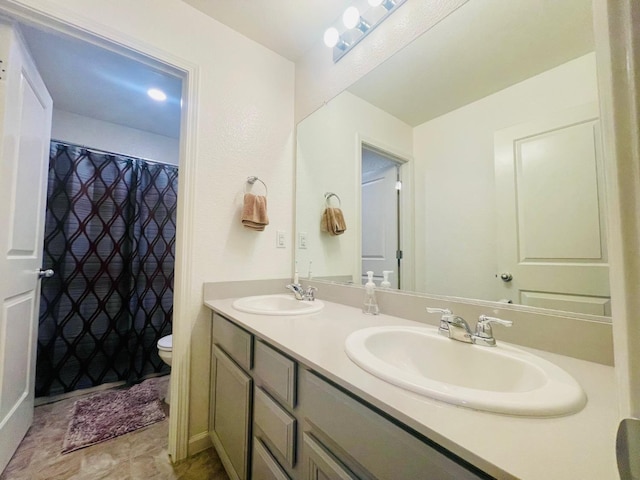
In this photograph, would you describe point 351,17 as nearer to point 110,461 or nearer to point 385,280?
point 385,280

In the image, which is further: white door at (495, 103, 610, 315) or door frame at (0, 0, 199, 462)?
door frame at (0, 0, 199, 462)

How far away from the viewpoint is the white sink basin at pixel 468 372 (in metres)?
0.43

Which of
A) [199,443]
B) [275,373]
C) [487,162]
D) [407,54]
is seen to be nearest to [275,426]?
[275,373]

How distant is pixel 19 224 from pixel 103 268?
889 millimetres

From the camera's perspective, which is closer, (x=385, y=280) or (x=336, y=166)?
(x=385, y=280)

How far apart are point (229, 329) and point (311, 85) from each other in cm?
149

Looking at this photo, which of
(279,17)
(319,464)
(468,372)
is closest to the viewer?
(319,464)

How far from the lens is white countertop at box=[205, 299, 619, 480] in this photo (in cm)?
32

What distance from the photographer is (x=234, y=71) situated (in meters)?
1.52

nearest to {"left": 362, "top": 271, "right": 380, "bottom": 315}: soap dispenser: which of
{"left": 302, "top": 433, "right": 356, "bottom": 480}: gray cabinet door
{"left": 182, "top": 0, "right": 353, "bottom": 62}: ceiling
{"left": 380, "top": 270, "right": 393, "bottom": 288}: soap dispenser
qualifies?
{"left": 380, "top": 270, "right": 393, "bottom": 288}: soap dispenser

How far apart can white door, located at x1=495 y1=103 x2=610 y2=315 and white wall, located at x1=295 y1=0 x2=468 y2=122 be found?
0.57 m

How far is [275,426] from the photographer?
76cm

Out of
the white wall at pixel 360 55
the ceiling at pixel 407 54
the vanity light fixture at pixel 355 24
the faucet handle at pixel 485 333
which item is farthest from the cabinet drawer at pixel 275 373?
the vanity light fixture at pixel 355 24

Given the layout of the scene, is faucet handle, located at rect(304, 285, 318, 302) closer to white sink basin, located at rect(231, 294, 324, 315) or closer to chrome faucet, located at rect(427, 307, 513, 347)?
white sink basin, located at rect(231, 294, 324, 315)
